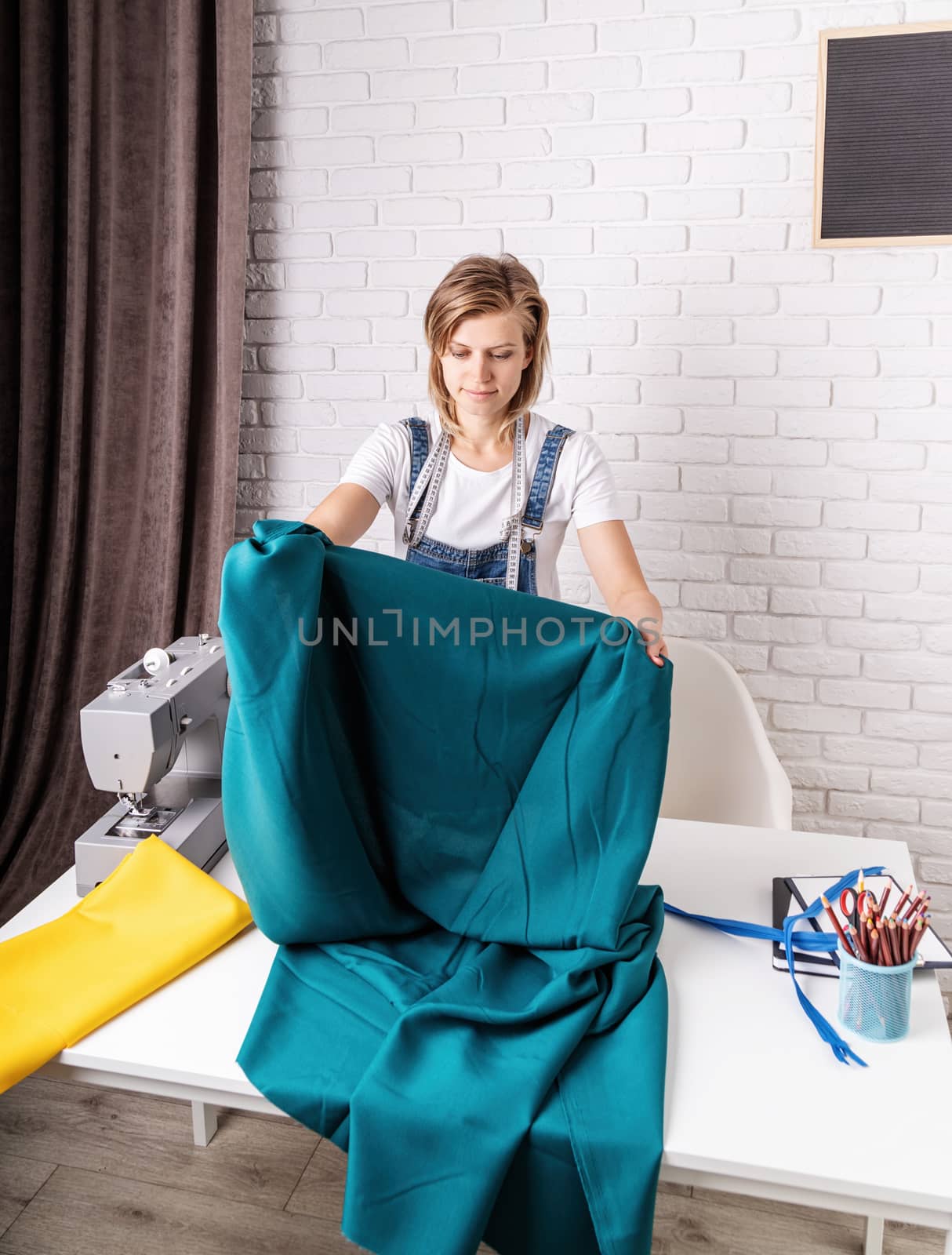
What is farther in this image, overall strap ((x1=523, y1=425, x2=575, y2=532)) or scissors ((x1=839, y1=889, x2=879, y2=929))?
overall strap ((x1=523, y1=425, x2=575, y2=532))

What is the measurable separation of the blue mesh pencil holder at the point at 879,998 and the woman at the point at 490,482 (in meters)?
0.87

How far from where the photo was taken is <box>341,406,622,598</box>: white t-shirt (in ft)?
6.43

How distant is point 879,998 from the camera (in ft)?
3.72

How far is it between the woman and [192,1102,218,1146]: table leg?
1053 mm

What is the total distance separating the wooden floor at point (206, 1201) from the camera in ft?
5.74

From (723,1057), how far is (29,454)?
2.24 m

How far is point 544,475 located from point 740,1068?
1.14 metres

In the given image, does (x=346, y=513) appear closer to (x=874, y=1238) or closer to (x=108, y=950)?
(x=108, y=950)

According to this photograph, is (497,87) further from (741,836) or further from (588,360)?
(741,836)

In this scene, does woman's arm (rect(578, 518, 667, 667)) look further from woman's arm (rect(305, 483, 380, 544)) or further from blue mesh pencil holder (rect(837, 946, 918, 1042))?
blue mesh pencil holder (rect(837, 946, 918, 1042))

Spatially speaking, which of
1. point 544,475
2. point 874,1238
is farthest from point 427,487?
point 874,1238

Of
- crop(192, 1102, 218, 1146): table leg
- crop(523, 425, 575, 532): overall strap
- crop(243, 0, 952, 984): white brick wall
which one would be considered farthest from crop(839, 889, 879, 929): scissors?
crop(243, 0, 952, 984): white brick wall

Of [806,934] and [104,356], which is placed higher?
[104,356]

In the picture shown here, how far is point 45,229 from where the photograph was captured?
2.57 metres
